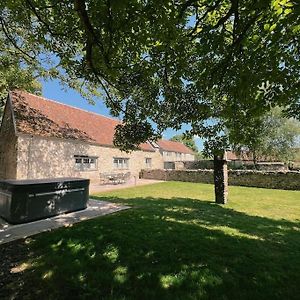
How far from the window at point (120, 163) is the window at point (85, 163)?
321 centimetres

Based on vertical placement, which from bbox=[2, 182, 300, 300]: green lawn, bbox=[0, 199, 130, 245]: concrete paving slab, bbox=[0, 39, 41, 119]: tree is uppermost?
bbox=[0, 39, 41, 119]: tree

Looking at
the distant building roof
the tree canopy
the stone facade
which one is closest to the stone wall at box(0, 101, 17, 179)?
the distant building roof

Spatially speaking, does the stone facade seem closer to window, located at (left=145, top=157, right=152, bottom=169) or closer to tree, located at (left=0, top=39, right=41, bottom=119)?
window, located at (left=145, top=157, right=152, bottom=169)

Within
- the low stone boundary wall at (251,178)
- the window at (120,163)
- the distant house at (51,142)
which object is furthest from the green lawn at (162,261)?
the window at (120,163)

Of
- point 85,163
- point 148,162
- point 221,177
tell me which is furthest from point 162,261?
point 148,162

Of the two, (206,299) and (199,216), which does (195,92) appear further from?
(206,299)

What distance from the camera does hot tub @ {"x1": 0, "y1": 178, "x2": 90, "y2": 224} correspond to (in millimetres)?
6965

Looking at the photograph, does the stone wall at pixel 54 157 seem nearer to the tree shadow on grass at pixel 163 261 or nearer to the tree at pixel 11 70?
the tree at pixel 11 70

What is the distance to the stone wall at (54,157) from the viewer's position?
16203 mm

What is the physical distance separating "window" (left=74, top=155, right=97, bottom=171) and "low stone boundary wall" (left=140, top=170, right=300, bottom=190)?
8.26 meters

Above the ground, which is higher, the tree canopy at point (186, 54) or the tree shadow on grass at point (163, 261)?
the tree canopy at point (186, 54)

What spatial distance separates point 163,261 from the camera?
15.1 ft

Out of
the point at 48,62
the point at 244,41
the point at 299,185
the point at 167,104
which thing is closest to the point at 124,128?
the point at 167,104

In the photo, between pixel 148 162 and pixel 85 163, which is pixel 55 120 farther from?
pixel 148 162
